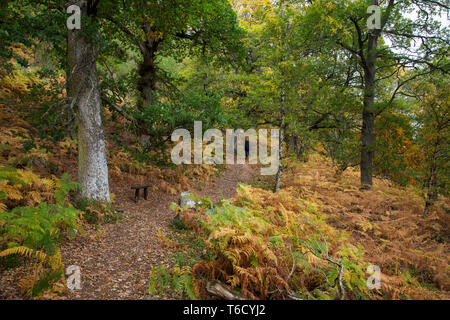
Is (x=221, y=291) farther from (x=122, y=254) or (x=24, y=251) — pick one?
(x=24, y=251)

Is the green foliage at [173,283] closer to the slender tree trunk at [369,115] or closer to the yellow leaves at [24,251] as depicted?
the yellow leaves at [24,251]

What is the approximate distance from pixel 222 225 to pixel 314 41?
28.1ft

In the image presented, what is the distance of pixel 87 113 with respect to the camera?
19.8 ft

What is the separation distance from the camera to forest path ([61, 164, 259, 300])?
3551mm

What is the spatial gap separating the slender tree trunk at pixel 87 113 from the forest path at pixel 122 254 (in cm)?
123

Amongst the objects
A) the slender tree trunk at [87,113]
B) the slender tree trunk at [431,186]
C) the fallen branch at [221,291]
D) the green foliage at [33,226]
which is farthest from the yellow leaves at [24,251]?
the slender tree trunk at [431,186]

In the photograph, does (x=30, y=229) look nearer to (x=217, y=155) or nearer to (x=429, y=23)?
(x=217, y=155)

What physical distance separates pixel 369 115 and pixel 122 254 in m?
10.3

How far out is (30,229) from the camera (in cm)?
363

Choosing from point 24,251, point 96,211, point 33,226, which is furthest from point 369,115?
point 24,251

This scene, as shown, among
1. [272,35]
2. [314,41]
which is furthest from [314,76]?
[272,35]

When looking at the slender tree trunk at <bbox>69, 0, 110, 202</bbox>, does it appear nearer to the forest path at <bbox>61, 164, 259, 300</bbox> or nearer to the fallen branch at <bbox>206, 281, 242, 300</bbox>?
the forest path at <bbox>61, 164, 259, 300</bbox>

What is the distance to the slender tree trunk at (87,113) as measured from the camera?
228 inches

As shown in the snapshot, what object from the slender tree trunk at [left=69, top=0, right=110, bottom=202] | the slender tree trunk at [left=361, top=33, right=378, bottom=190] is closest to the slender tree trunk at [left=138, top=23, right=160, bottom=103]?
the slender tree trunk at [left=69, top=0, right=110, bottom=202]
